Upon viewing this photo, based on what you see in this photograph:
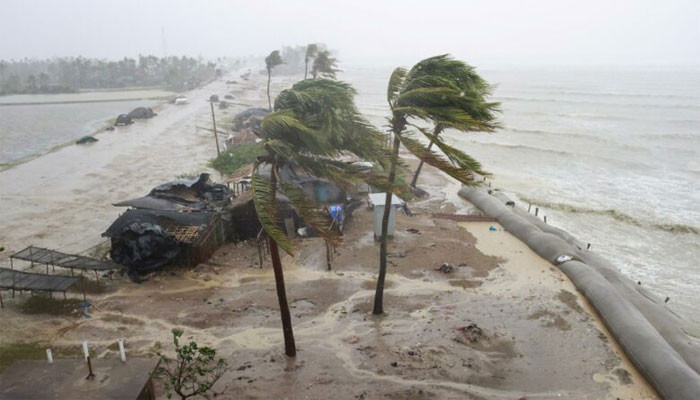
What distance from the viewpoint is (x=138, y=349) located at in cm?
1024

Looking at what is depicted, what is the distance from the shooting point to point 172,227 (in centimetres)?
1543

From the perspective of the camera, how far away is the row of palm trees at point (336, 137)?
7.99 m

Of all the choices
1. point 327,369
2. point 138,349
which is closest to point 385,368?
point 327,369

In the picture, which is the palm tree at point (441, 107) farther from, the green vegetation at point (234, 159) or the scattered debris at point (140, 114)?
the scattered debris at point (140, 114)

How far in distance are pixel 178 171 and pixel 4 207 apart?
8927mm

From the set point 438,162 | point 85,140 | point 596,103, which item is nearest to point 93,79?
point 85,140

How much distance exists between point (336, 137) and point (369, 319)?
17.7ft

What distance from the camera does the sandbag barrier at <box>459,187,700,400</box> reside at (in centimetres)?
Result: 952

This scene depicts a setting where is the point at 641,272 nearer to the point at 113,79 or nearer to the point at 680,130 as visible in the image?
the point at 680,130

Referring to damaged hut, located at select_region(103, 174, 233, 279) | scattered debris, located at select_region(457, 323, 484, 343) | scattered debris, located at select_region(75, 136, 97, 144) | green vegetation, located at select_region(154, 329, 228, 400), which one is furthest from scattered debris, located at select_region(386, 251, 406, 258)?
scattered debris, located at select_region(75, 136, 97, 144)

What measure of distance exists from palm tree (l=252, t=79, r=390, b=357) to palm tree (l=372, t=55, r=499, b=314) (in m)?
0.84

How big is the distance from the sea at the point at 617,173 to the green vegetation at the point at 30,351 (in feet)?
41.5

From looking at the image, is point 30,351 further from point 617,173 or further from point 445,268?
point 617,173

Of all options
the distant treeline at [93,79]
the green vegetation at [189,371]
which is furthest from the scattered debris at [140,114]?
the green vegetation at [189,371]
